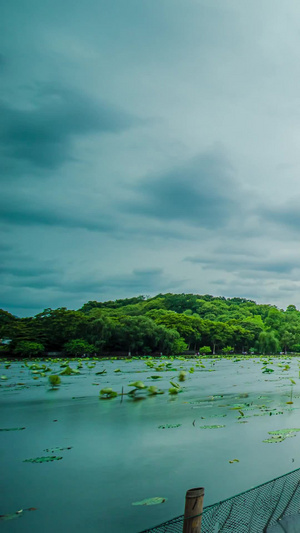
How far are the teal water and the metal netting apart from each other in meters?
0.67

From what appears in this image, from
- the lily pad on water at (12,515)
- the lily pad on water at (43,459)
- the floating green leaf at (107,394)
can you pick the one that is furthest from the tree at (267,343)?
the lily pad on water at (12,515)

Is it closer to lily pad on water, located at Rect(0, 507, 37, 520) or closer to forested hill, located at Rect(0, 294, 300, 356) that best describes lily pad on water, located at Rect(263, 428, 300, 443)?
lily pad on water, located at Rect(0, 507, 37, 520)

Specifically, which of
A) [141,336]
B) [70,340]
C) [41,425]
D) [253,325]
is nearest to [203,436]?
[41,425]

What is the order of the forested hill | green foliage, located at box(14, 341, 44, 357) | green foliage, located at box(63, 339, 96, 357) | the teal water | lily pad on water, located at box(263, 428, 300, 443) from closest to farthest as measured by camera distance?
1. the teal water
2. lily pad on water, located at box(263, 428, 300, 443)
3. green foliage, located at box(14, 341, 44, 357)
4. the forested hill
5. green foliage, located at box(63, 339, 96, 357)

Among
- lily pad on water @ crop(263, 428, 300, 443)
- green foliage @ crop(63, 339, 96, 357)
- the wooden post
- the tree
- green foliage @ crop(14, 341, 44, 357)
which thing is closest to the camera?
the wooden post

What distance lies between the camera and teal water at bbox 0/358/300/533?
3.15 m

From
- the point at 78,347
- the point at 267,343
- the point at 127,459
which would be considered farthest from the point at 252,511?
the point at 267,343

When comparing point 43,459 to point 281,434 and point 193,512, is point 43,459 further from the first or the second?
point 281,434

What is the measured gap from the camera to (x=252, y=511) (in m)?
2.64

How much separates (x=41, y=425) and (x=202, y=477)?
140 inches

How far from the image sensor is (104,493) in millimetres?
3484

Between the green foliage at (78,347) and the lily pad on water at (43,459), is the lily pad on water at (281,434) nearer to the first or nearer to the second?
the lily pad on water at (43,459)

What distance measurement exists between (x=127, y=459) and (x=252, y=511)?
2.19 meters

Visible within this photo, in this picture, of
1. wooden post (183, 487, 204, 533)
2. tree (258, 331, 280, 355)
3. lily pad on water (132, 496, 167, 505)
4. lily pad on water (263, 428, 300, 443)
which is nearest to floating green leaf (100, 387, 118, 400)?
lily pad on water (263, 428, 300, 443)
